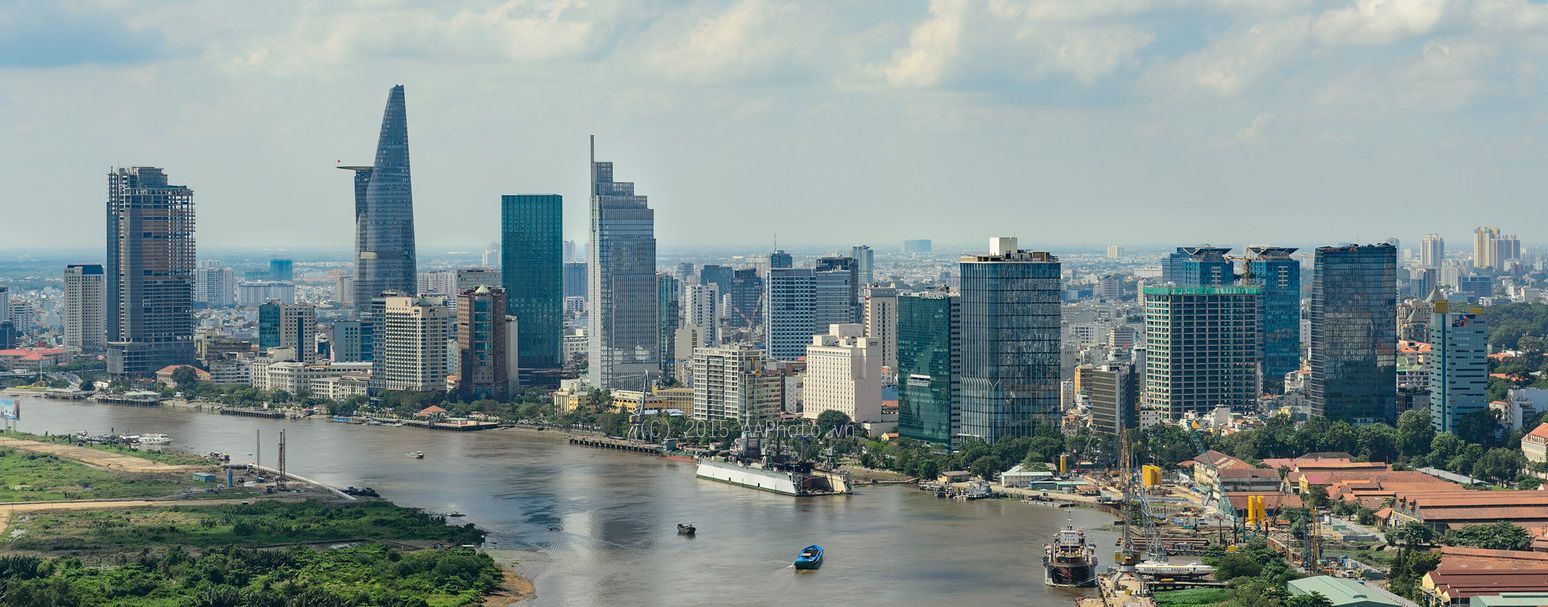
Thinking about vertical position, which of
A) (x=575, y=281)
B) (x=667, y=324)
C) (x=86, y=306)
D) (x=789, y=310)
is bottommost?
(x=667, y=324)

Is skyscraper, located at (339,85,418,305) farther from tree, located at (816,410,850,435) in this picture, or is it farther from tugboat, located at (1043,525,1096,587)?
tugboat, located at (1043,525,1096,587)

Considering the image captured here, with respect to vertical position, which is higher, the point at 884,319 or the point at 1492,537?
the point at 884,319

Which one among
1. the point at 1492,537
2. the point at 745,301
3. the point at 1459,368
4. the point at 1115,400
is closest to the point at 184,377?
the point at 745,301

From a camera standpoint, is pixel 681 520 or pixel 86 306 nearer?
pixel 681 520

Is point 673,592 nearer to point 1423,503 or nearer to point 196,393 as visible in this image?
point 1423,503

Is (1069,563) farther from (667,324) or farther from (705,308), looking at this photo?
(705,308)

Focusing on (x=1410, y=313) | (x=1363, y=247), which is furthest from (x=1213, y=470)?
(x=1410, y=313)

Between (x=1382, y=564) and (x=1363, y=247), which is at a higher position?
(x=1363, y=247)
